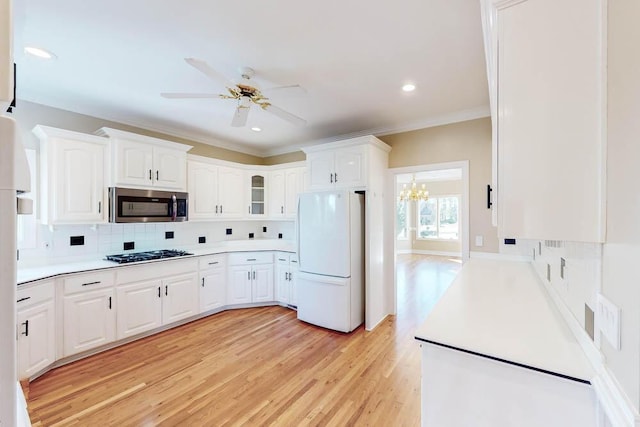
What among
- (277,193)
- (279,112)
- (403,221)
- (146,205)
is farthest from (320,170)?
(403,221)

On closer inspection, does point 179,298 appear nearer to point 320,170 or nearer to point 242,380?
point 242,380

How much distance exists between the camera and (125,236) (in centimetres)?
350

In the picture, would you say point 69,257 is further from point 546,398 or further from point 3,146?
point 546,398

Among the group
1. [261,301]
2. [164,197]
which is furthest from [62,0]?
[261,301]

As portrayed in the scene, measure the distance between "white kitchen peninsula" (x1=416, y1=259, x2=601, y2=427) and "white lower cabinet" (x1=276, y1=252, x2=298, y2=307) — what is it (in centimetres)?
288

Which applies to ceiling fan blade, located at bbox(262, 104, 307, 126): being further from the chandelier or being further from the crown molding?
the chandelier

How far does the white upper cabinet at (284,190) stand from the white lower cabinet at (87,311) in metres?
2.45

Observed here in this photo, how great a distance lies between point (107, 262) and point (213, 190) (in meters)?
1.63

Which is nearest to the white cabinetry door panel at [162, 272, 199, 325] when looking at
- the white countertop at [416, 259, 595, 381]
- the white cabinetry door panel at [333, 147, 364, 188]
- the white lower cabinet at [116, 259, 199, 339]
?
the white lower cabinet at [116, 259, 199, 339]

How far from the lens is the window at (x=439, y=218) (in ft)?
30.8

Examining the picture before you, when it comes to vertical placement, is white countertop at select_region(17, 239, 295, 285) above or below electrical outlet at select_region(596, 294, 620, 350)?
below

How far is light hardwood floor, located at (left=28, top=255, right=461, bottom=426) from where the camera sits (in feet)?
6.51

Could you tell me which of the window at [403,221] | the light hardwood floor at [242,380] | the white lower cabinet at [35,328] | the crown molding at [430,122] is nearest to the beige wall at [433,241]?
the window at [403,221]

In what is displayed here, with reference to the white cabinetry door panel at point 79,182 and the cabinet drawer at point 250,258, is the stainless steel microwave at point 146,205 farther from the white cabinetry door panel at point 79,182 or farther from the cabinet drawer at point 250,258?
the cabinet drawer at point 250,258
